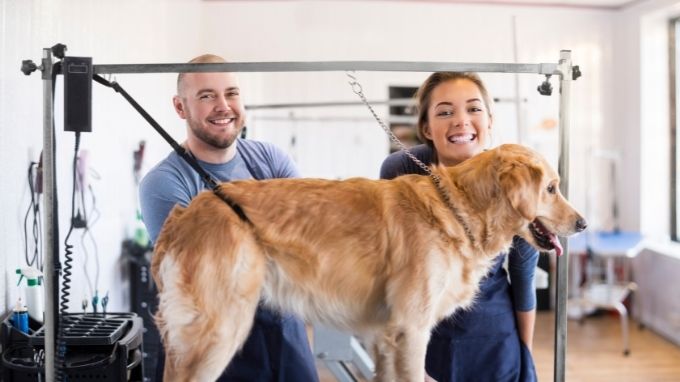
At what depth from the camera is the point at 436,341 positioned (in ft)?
6.68

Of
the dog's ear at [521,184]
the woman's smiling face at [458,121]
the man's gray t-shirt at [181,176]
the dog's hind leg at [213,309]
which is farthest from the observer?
the woman's smiling face at [458,121]

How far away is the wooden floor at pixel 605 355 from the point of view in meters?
4.85

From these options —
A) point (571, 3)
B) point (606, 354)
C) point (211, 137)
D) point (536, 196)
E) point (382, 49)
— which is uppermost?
point (571, 3)

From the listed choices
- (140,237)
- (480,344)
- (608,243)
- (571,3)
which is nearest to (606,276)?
(608,243)

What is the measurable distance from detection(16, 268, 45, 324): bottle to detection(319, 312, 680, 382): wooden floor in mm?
2730

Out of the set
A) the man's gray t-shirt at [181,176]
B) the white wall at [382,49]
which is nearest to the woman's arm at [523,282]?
the man's gray t-shirt at [181,176]

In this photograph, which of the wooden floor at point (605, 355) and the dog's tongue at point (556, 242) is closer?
the dog's tongue at point (556, 242)

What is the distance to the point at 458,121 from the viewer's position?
1916 millimetres

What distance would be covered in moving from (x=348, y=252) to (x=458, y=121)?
0.66 metres

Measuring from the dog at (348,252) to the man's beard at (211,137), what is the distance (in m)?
0.33

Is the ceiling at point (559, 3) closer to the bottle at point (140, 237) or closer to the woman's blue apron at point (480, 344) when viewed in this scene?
the bottle at point (140, 237)

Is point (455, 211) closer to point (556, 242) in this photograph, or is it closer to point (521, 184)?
point (521, 184)

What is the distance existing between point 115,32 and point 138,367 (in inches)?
85.2

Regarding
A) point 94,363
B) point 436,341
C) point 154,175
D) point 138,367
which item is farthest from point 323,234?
→ point 138,367
